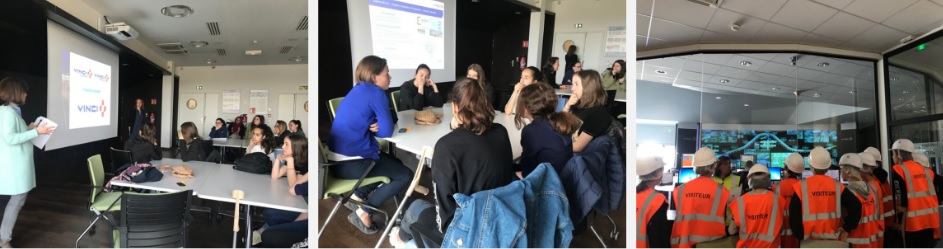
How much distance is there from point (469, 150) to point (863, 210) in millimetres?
2627

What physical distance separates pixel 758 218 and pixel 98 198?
367 centimetres

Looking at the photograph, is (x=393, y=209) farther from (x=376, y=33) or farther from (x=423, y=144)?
(x=376, y=33)

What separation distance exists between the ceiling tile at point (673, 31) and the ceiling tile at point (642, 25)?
65mm

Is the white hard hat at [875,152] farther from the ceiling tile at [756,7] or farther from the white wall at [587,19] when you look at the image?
the white wall at [587,19]

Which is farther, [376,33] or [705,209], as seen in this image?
[705,209]

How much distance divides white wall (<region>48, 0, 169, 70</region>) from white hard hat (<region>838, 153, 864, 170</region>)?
3.99 meters

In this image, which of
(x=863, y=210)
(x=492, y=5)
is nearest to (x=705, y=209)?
A: (x=863, y=210)

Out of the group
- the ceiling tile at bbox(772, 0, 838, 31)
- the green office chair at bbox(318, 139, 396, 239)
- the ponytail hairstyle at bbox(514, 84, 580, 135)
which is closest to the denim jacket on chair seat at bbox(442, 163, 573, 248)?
the ponytail hairstyle at bbox(514, 84, 580, 135)

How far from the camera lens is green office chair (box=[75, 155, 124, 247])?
2.26 m

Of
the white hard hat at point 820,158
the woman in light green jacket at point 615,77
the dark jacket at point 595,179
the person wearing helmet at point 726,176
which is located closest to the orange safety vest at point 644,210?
the dark jacket at point 595,179

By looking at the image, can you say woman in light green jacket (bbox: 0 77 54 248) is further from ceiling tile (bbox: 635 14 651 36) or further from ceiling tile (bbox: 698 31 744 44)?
ceiling tile (bbox: 698 31 744 44)

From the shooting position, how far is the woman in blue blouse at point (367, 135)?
6.47 ft

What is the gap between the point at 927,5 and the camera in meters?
2.64

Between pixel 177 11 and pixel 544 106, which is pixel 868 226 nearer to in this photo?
pixel 544 106
